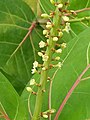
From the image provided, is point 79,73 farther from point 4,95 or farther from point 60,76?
point 4,95

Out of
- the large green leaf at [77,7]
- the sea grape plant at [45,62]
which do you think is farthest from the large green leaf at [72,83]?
the large green leaf at [77,7]

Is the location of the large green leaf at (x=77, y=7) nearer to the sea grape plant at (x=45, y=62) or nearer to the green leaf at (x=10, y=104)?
the sea grape plant at (x=45, y=62)

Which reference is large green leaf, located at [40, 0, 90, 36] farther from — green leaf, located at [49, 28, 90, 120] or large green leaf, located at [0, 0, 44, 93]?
green leaf, located at [49, 28, 90, 120]

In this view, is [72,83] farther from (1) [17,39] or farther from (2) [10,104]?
(1) [17,39]

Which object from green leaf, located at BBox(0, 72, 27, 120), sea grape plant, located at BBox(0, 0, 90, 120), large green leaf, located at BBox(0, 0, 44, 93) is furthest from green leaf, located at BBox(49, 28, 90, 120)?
large green leaf, located at BBox(0, 0, 44, 93)

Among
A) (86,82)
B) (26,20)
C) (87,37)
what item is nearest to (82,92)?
(86,82)

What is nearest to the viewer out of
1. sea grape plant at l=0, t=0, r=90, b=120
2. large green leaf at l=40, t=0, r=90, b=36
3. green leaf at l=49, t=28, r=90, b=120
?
sea grape plant at l=0, t=0, r=90, b=120

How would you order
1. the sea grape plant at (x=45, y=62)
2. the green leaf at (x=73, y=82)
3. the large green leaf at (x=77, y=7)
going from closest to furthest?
the sea grape plant at (x=45, y=62) → the green leaf at (x=73, y=82) → the large green leaf at (x=77, y=7)
